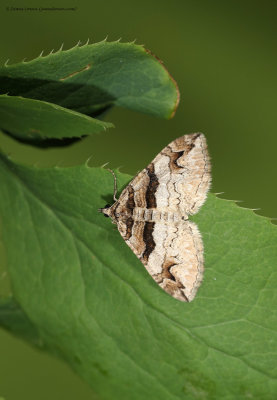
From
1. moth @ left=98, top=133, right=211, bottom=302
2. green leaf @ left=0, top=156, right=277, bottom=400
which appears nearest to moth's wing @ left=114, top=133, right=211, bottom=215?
moth @ left=98, top=133, right=211, bottom=302

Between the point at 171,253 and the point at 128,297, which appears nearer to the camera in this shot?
the point at 128,297

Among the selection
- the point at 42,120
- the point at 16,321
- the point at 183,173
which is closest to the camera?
the point at 42,120

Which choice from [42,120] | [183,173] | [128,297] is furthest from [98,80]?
[128,297]

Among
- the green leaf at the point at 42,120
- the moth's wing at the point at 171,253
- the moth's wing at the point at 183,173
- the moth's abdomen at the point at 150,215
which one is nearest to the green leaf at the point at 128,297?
the moth's wing at the point at 171,253

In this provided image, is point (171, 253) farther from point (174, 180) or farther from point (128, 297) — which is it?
point (128, 297)

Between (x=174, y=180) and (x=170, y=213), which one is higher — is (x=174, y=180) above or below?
above

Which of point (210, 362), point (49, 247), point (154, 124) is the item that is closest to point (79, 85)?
point (49, 247)

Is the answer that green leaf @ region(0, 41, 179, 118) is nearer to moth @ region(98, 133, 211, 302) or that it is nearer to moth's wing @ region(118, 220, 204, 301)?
moth @ region(98, 133, 211, 302)

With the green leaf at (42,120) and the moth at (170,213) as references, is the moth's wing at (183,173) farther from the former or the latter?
the green leaf at (42,120)
